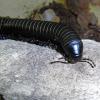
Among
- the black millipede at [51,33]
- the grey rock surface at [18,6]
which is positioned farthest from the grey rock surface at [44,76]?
the grey rock surface at [18,6]

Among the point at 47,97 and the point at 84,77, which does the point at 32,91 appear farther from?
the point at 84,77

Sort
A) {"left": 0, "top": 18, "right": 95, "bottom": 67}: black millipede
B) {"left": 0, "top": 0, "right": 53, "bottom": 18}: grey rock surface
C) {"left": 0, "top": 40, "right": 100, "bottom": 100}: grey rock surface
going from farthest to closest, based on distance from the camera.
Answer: {"left": 0, "top": 0, "right": 53, "bottom": 18}: grey rock surface < {"left": 0, "top": 18, "right": 95, "bottom": 67}: black millipede < {"left": 0, "top": 40, "right": 100, "bottom": 100}: grey rock surface

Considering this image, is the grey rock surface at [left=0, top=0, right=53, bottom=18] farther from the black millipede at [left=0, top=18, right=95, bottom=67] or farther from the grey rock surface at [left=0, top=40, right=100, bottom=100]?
the grey rock surface at [left=0, top=40, right=100, bottom=100]

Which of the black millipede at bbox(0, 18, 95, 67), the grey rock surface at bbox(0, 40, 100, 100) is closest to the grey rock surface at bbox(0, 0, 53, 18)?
the black millipede at bbox(0, 18, 95, 67)

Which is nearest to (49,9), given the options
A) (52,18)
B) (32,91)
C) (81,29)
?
(52,18)

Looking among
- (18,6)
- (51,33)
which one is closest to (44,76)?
(51,33)

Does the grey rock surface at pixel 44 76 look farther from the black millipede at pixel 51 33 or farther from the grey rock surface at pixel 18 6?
the grey rock surface at pixel 18 6

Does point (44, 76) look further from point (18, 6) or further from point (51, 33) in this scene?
point (18, 6)
